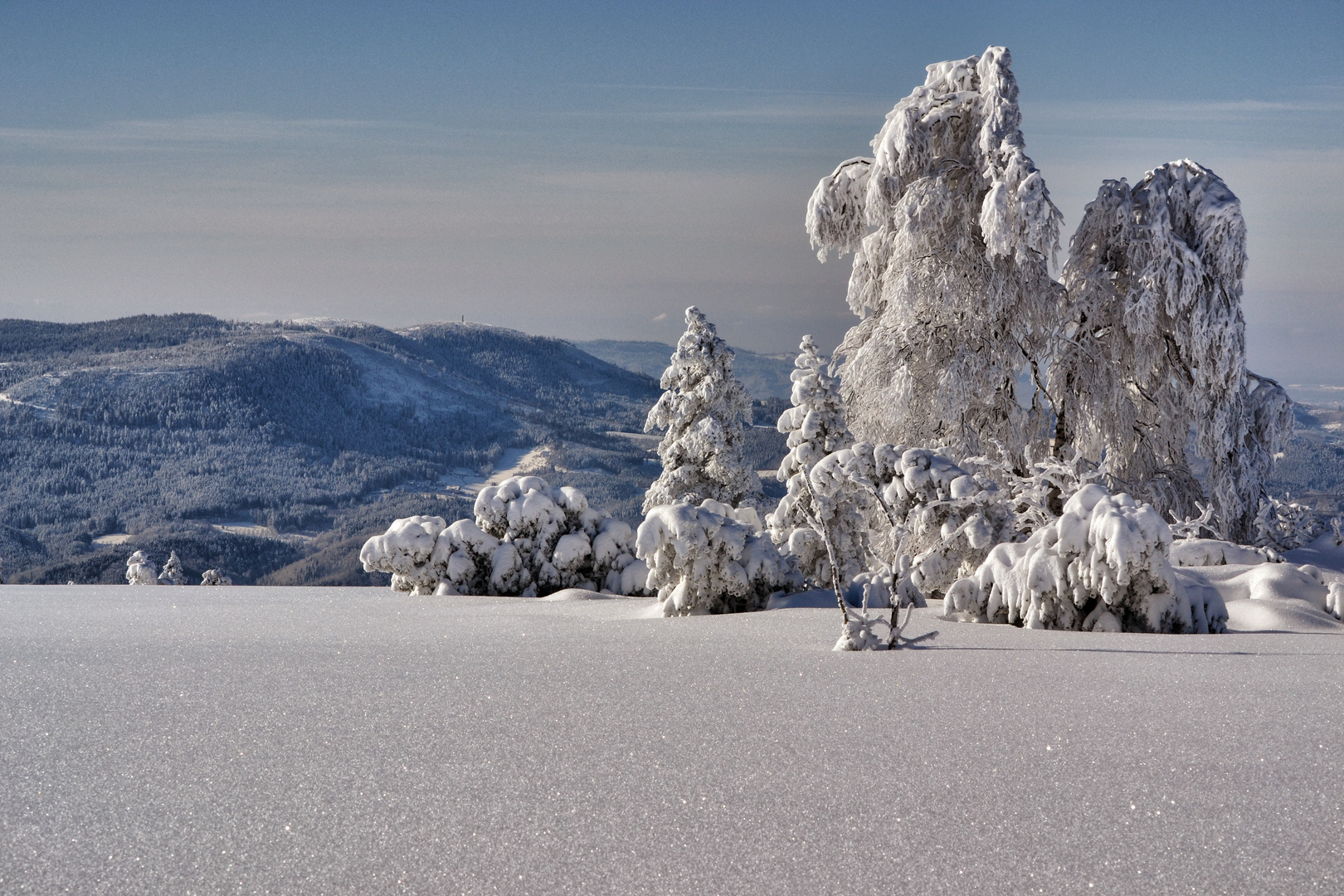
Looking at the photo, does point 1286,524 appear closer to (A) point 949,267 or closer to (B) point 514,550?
(A) point 949,267

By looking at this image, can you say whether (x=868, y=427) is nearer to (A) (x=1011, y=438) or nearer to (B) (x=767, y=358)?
(A) (x=1011, y=438)

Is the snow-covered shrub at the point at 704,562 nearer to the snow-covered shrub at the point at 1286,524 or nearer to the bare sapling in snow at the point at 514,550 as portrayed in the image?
the bare sapling in snow at the point at 514,550

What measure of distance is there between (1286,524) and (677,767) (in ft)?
47.5

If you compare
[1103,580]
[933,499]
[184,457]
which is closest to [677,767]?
[1103,580]

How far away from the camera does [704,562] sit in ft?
26.0

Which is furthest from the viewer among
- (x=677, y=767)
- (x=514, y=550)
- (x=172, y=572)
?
(x=172, y=572)

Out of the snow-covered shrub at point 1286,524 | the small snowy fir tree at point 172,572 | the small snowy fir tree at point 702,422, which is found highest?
the small snowy fir tree at point 702,422

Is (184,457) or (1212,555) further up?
(184,457)

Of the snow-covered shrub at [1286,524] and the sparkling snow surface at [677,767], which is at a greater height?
the snow-covered shrub at [1286,524]

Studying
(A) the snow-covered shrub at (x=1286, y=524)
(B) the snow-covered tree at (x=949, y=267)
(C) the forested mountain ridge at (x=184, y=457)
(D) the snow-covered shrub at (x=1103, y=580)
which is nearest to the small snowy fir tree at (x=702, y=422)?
(B) the snow-covered tree at (x=949, y=267)

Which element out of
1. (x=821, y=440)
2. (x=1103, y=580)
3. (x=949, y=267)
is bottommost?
(x=1103, y=580)

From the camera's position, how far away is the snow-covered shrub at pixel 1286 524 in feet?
45.2

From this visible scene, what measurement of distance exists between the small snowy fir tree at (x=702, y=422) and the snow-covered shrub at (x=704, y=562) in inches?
335

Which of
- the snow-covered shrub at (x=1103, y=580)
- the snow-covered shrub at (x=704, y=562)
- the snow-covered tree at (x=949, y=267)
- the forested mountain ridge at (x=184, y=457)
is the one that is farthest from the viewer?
the forested mountain ridge at (x=184, y=457)
